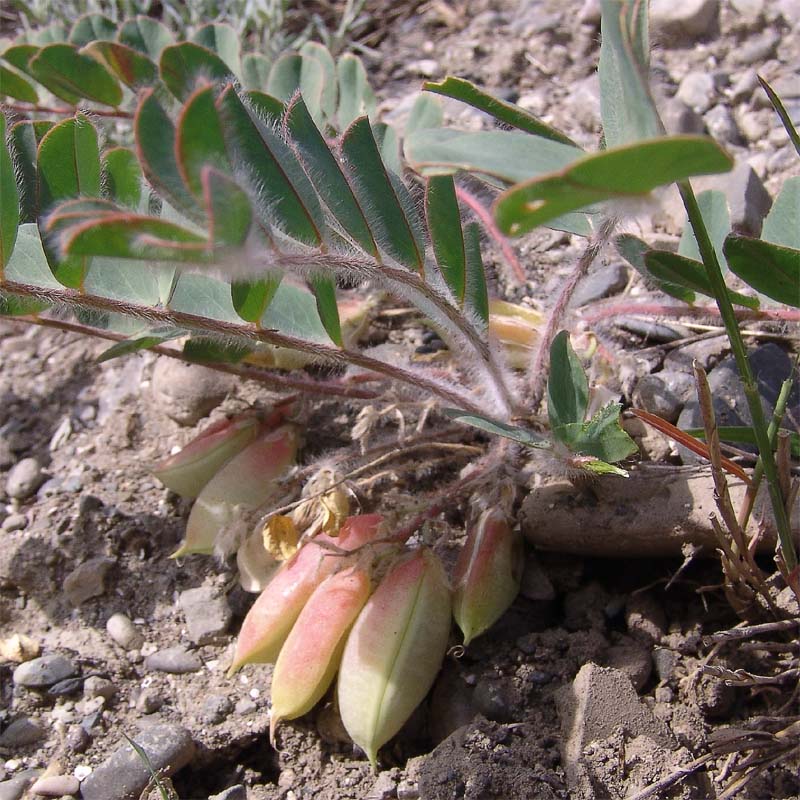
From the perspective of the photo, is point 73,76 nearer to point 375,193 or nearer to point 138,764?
point 375,193

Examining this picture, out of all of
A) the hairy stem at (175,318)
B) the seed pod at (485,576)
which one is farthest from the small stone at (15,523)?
the seed pod at (485,576)

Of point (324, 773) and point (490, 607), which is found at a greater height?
point (490, 607)

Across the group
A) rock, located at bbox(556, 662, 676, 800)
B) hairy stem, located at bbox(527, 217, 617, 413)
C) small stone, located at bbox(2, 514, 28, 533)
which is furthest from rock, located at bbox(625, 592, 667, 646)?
small stone, located at bbox(2, 514, 28, 533)

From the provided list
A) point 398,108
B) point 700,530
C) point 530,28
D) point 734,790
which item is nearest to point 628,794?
point 734,790

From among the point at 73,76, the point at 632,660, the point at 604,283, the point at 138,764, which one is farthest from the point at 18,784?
the point at 604,283

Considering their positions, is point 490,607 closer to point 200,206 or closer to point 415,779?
point 415,779

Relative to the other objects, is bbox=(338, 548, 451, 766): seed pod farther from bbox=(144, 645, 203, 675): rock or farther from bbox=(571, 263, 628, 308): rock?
bbox=(571, 263, 628, 308): rock
